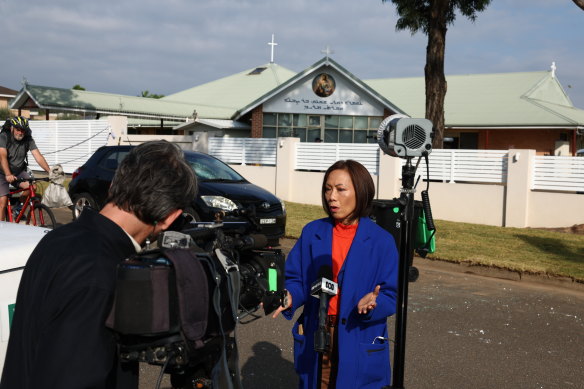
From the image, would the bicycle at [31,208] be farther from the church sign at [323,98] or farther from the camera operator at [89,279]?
the church sign at [323,98]

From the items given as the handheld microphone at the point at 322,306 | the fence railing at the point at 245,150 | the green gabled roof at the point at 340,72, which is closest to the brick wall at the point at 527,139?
the green gabled roof at the point at 340,72

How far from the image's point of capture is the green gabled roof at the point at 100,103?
102 ft

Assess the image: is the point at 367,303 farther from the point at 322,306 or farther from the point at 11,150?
the point at 11,150

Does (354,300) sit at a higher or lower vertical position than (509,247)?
higher

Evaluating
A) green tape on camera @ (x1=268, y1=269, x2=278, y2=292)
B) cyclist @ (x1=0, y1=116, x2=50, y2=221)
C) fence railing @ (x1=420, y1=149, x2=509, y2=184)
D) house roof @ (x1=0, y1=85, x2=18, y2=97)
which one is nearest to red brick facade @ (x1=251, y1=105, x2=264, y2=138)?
fence railing @ (x1=420, y1=149, x2=509, y2=184)

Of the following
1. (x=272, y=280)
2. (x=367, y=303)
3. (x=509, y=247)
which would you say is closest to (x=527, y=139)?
(x=509, y=247)

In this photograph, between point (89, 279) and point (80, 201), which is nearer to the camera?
point (89, 279)

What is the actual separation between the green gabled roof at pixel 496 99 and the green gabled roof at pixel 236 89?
21.8 feet

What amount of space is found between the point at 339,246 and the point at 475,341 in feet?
11.2

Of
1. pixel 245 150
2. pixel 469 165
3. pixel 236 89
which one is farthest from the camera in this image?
pixel 236 89

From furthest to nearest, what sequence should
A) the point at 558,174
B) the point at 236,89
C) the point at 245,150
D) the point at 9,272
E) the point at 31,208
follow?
the point at 236,89 → the point at 245,150 → the point at 558,174 → the point at 31,208 → the point at 9,272

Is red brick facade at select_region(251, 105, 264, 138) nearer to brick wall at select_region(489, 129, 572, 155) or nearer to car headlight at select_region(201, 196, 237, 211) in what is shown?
brick wall at select_region(489, 129, 572, 155)

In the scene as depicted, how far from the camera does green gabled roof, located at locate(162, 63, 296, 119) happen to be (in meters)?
38.3

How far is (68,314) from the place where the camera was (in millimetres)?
1757
